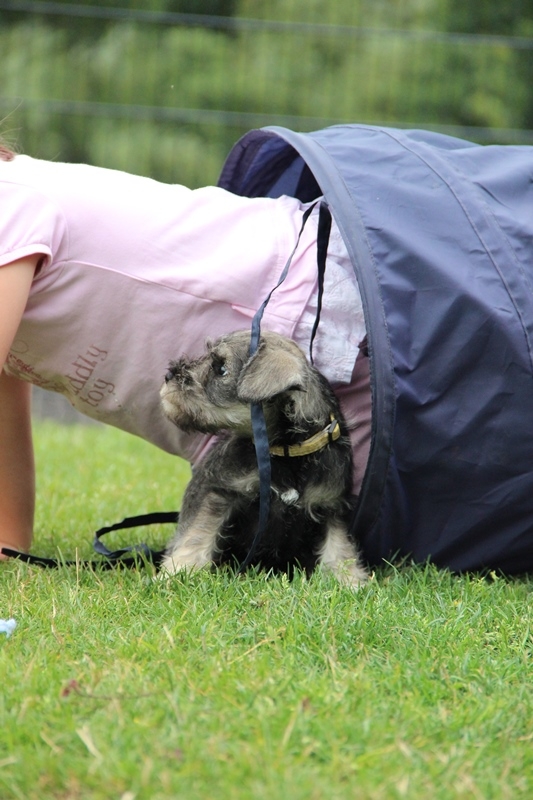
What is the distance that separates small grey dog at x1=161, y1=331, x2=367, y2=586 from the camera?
369 centimetres

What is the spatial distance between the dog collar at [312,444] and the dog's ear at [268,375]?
20 cm

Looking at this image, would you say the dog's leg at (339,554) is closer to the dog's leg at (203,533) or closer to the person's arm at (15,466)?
the dog's leg at (203,533)

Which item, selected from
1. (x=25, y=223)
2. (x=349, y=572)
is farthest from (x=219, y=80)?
(x=349, y=572)

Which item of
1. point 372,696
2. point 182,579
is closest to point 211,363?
point 182,579

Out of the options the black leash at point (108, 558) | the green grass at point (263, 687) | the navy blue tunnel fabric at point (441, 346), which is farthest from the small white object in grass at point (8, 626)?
the navy blue tunnel fabric at point (441, 346)

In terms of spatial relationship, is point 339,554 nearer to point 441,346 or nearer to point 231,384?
point 231,384

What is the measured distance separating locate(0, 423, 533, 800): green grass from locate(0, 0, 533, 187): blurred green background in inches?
242

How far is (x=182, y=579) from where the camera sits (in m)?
3.53

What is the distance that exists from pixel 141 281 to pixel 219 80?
6.47m

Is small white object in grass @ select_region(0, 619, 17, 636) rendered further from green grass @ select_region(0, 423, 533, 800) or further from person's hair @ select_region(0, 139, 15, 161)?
person's hair @ select_region(0, 139, 15, 161)

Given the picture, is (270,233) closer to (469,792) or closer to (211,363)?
(211,363)

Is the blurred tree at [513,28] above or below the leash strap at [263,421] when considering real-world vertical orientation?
above

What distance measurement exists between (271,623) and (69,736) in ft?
3.07

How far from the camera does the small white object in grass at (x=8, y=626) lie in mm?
2988
